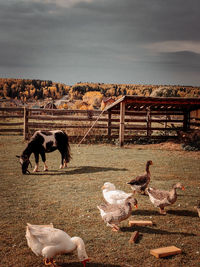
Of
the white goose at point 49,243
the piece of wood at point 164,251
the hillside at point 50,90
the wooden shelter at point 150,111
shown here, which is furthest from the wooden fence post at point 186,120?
the hillside at point 50,90

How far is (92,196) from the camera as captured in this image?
21.6 ft

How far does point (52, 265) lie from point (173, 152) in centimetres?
1117

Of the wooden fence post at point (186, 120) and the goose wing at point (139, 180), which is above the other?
the wooden fence post at point (186, 120)

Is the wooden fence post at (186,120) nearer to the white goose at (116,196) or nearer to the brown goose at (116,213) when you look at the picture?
the white goose at (116,196)

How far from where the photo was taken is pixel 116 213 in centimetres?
468

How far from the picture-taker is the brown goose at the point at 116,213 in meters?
4.66

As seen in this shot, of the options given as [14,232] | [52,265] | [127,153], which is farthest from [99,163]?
[52,265]

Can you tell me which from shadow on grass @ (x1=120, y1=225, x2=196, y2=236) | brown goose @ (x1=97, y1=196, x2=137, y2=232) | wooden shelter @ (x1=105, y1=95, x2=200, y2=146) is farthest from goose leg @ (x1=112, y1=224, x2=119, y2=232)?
wooden shelter @ (x1=105, y1=95, x2=200, y2=146)

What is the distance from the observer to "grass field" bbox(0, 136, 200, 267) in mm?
3990

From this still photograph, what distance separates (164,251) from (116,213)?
40.9 inches

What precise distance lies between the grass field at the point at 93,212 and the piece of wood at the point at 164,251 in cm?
6

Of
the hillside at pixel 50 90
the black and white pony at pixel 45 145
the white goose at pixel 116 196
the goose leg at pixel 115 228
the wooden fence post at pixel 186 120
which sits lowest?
the goose leg at pixel 115 228

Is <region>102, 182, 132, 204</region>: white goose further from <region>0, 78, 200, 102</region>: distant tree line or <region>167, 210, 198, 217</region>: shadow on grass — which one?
<region>0, 78, 200, 102</region>: distant tree line

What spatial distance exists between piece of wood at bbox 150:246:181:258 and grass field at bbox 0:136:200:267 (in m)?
0.06
